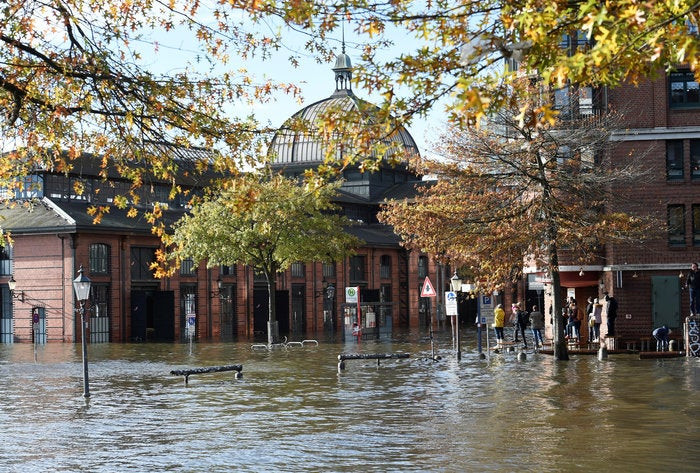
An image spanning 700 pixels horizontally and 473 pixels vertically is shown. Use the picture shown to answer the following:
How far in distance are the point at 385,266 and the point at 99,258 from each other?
29688 mm

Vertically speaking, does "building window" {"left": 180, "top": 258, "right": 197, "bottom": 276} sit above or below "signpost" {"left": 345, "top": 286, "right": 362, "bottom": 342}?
above

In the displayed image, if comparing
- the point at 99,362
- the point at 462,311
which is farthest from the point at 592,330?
the point at 462,311

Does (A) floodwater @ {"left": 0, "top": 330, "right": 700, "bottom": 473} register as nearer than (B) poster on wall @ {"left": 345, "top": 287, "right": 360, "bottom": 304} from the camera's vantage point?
Yes

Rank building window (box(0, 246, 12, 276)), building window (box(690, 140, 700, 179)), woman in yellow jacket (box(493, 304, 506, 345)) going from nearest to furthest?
1. building window (box(690, 140, 700, 179))
2. woman in yellow jacket (box(493, 304, 506, 345))
3. building window (box(0, 246, 12, 276))

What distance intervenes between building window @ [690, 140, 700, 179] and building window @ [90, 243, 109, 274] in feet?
101

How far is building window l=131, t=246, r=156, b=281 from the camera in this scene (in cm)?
6162

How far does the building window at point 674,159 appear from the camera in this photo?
140 ft

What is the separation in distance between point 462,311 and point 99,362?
56.6m

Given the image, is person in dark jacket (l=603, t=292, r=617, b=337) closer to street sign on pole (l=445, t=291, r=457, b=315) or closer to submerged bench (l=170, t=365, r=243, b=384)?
street sign on pole (l=445, t=291, r=457, b=315)

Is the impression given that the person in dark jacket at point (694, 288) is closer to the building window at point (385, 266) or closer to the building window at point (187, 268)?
the building window at point (187, 268)

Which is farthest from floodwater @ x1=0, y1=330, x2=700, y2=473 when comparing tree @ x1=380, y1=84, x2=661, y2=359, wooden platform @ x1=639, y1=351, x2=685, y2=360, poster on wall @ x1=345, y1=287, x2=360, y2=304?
poster on wall @ x1=345, y1=287, x2=360, y2=304

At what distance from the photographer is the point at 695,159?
1683 inches

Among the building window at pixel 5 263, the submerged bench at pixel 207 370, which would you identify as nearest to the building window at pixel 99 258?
the building window at pixel 5 263

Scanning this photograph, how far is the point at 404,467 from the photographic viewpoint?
15.4 m
